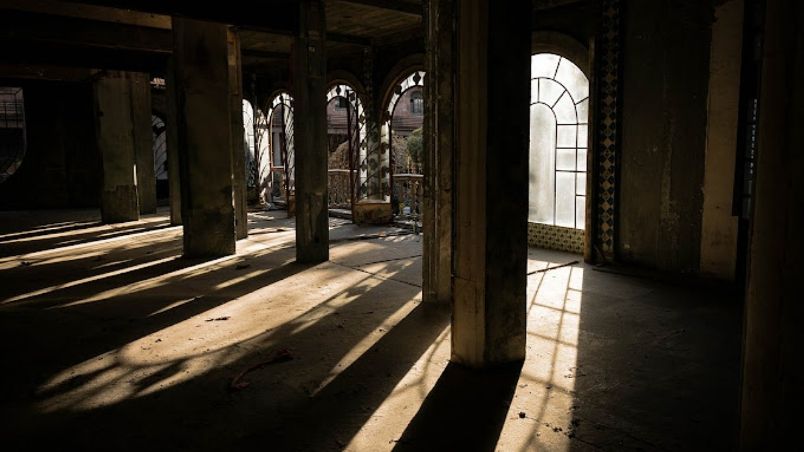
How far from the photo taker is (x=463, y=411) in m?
3.24

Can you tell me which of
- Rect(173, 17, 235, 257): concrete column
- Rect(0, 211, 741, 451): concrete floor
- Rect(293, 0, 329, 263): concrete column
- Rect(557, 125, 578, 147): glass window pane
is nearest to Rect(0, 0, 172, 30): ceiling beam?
Rect(173, 17, 235, 257): concrete column

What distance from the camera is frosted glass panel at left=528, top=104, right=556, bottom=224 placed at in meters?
9.01

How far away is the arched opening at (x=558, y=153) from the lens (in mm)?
8539

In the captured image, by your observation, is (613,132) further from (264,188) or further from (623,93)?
(264,188)

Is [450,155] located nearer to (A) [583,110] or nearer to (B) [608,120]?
(B) [608,120]

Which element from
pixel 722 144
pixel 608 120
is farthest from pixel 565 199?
pixel 722 144

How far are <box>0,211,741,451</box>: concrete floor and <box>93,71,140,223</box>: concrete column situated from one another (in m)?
6.37

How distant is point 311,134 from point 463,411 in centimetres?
549

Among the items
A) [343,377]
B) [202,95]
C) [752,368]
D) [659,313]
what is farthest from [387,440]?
[202,95]

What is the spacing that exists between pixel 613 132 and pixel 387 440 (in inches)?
236

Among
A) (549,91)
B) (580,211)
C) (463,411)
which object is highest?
(549,91)

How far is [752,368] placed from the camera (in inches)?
87.1

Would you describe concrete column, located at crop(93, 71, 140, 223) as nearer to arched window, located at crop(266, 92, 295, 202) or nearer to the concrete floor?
arched window, located at crop(266, 92, 295, 202)

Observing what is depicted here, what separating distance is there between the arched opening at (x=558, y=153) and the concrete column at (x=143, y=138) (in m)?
9.87
